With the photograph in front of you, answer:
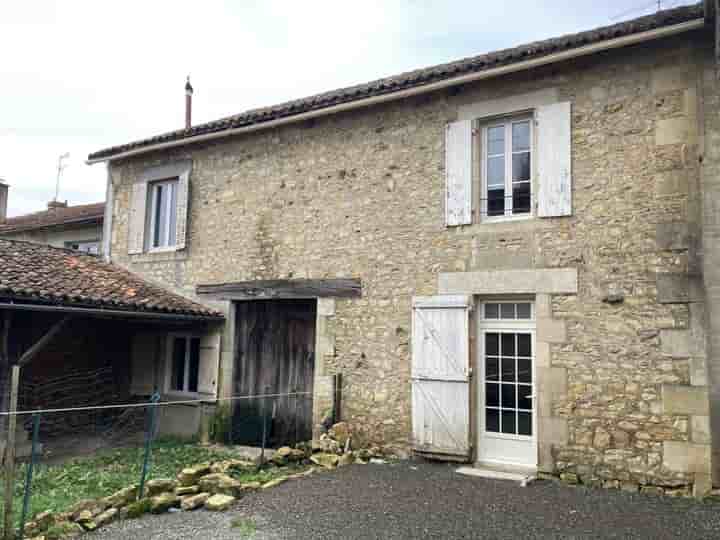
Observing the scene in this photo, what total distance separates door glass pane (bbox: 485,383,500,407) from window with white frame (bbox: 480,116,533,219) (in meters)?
1.93

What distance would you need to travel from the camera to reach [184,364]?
9945 millimetres

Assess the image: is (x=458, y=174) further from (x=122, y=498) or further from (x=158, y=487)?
(x=122, y=498)

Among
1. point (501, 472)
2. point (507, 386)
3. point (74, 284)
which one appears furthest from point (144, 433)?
point (507, 386)

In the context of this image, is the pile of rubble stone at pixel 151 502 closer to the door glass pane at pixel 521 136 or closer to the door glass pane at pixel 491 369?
the door glass pane at pixel 491 369

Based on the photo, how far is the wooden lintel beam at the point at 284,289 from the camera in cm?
811

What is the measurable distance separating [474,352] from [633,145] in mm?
2792

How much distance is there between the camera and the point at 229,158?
376 inches

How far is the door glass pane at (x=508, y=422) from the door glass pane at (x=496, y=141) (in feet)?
9.79

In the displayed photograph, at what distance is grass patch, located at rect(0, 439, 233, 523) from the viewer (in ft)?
19.9

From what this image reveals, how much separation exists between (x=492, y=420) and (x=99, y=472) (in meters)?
4.51

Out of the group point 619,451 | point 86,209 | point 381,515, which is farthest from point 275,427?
point 86,209

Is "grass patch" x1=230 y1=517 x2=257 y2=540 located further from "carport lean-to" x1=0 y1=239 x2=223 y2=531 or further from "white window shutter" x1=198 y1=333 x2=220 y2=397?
"white window shutter" x1=198 y1=333 x2=220 y2=397

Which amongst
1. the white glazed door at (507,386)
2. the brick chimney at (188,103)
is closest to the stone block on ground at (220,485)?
the white glazed door at (507,386)

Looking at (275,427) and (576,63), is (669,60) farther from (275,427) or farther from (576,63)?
(275,427)
